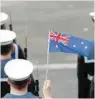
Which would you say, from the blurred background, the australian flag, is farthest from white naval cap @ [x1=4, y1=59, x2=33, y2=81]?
the blurred background

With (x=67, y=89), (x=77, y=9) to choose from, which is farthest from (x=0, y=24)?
(x=77, y=9)

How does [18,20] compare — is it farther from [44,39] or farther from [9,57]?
[9,57]

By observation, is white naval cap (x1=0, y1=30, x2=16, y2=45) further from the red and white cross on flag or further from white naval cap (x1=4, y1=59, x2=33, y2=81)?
white naval cap (x1=4, y1=59, x2=33, y2=81)

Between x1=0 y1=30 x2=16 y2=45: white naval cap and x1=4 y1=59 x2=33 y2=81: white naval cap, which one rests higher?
x1=0 y1=30 x2=16 y2=45: white naval cap

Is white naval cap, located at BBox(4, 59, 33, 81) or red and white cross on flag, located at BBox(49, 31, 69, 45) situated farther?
red and white cross on flag, located at BBox(49, 31, 69, 45)

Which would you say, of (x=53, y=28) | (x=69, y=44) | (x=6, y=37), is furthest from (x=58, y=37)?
(x=53, y=28)

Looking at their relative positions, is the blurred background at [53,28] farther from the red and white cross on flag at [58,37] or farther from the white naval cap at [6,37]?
the red and white cross on flag at [58,37]

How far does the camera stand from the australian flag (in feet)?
18.0

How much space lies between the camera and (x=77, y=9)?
12219mm

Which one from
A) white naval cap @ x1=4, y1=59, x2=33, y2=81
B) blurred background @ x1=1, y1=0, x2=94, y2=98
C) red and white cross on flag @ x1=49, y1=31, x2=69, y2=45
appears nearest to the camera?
white naval cap @ x1=4, y1=59, x2=33, y2=81

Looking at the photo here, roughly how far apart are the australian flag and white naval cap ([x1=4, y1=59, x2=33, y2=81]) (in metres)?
0.61

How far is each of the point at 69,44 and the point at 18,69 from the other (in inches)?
37.6

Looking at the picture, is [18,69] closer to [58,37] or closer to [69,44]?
[58,37]

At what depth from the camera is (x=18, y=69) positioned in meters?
4.88
